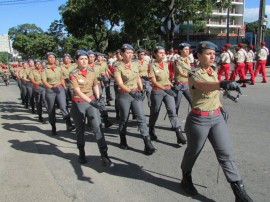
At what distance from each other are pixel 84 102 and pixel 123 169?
1280mm

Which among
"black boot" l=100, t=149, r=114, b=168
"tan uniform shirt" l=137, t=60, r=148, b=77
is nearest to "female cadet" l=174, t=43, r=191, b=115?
"tan uniform shirt" l=137, t=60, r=148, b=77

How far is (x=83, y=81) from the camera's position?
17.9 ft

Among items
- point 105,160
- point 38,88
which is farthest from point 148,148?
point 38,88

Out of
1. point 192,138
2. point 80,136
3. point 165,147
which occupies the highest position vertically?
point 192,138

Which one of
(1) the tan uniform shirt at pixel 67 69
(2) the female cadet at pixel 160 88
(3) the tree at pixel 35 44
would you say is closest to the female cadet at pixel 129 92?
(2) the female cadet at pixel 160 88

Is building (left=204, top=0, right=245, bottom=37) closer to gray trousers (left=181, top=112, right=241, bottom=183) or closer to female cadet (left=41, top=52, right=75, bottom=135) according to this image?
female cadet (left=41, top=52, right=75, bottom=135)

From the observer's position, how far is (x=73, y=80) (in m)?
5.39

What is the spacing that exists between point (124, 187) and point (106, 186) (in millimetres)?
259

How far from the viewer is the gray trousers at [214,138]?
145 inches

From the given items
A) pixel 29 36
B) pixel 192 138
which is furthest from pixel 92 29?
pixel 29 36

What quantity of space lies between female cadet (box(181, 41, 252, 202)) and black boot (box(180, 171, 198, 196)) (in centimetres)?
32

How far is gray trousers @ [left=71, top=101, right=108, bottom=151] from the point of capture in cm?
529

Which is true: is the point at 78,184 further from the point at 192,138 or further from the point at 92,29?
the point at 92,29

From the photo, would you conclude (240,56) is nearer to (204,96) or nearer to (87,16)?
(204,96)
